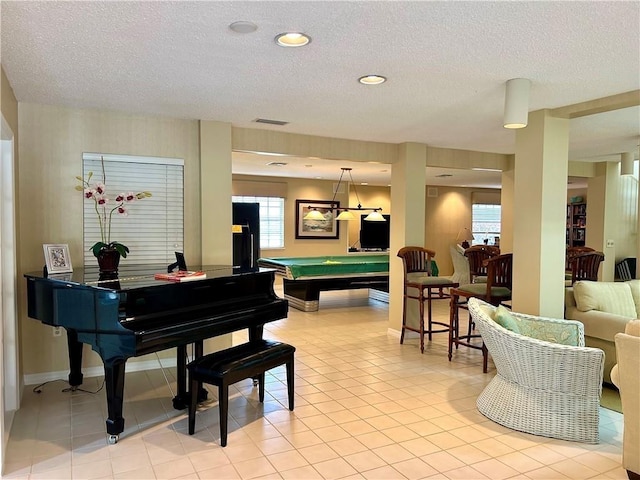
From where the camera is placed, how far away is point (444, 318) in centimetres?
694

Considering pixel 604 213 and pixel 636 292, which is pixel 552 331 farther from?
pixel 604 213

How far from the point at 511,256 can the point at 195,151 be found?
3193mm

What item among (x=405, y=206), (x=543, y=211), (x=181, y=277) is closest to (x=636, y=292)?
(x=543, y=211)

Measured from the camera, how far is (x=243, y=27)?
2.36 m

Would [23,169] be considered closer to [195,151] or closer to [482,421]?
[195,151]

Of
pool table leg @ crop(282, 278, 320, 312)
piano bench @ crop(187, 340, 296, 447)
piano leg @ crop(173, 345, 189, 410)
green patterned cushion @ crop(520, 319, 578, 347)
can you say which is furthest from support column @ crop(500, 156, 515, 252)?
piano leg @ crop(173, 345, 189, 410)

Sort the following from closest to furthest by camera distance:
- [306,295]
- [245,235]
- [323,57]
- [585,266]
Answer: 1. [323,57]
2. [585,266]
3. [245,235]
4. [306,295]

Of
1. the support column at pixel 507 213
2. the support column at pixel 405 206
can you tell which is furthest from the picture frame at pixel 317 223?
the support column at pixel 405 206

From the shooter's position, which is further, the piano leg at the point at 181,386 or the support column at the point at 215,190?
the support column at the point at 215,190

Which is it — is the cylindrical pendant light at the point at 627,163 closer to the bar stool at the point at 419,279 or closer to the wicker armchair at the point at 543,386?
the bar stool at the point at 419,279

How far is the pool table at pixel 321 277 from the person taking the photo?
7109 mm

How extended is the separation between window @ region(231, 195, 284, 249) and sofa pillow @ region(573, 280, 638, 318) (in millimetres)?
6513

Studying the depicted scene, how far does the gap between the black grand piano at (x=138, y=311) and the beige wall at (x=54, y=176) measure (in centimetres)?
37

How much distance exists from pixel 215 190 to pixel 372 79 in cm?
209
